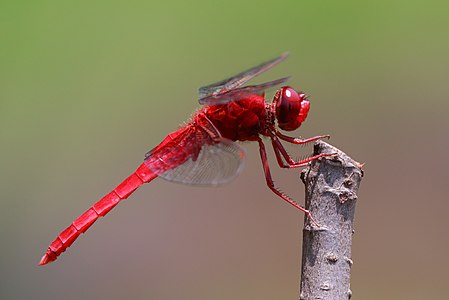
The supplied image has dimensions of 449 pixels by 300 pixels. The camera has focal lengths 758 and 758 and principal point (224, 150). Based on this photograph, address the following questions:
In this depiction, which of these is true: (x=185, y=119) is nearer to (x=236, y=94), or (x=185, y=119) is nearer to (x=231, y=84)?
(x=231, y=84)

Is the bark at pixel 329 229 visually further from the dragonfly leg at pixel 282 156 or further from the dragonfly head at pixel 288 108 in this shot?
the dragonfly head at pixel 288 108

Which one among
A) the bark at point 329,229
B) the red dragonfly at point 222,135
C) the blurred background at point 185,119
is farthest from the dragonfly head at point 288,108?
the blurred background at point 185,119

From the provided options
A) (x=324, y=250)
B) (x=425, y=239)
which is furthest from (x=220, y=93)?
(x=425, y=239)

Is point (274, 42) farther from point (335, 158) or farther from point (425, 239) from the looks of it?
point (335, 158)

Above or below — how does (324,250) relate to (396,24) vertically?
below

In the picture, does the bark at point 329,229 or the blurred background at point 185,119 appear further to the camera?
the blurred background at point 185,119
